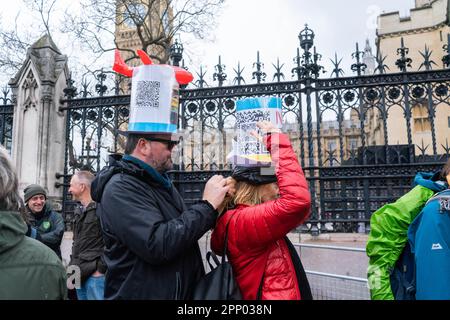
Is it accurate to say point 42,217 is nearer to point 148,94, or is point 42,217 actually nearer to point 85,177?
point 85,177

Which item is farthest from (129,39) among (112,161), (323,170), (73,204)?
(112,161)

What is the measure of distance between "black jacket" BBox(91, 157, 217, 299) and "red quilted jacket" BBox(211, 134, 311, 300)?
0.19m

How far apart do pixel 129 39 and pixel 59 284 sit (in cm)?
1781

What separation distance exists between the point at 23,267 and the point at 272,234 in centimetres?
118

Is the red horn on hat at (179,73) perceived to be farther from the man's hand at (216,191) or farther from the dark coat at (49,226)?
the dark coat at (49,226)

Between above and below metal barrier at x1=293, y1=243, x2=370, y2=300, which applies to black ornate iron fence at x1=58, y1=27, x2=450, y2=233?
above

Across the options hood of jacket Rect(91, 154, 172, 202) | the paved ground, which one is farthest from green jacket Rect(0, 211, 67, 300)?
the paved ground

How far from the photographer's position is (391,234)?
2.40m

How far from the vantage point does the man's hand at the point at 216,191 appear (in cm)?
197

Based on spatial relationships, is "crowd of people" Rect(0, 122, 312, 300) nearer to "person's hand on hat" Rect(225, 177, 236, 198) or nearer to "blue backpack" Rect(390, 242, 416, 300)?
"person's hand on hat" Rect(225, 177, 236, 198)

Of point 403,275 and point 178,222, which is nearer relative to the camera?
point 178,222

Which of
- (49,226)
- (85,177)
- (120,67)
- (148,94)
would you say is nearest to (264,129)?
(148,94)

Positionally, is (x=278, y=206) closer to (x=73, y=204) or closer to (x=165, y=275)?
(x=165, y=275)

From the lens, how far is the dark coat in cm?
456
